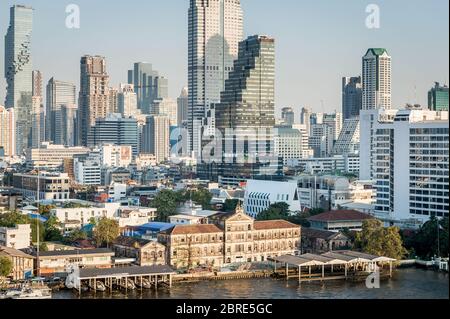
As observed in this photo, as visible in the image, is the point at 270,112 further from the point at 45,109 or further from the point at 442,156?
the point at 45,109

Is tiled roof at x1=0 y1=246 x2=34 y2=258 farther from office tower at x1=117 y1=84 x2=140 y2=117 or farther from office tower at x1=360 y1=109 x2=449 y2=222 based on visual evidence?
office tower at x1=117 y1=84 x2=140 y2=117

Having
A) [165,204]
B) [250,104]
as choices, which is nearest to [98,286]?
[165,204]

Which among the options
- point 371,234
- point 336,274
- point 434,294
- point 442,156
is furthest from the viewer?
point 442,156

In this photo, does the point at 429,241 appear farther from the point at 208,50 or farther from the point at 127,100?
the point at 127,100
